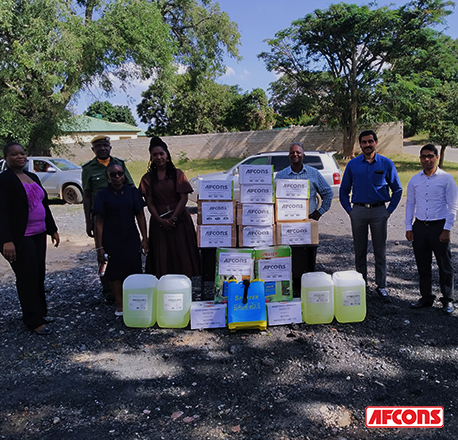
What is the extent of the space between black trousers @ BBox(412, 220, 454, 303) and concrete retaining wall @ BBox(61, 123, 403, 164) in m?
20.3

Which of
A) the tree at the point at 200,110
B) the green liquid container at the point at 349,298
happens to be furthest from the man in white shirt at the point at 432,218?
the tree at the point at 200,110

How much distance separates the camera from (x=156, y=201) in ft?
15.8

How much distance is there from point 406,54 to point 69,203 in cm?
1732

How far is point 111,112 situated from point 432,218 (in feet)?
274

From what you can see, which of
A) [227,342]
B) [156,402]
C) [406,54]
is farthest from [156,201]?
[406,54]

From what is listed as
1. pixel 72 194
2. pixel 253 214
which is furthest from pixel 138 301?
pixel 72 194

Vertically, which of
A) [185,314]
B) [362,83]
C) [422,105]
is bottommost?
[185,314]

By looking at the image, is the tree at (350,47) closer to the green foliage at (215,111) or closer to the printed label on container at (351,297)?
the green foliage at (215,111)

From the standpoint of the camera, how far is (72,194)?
14.1 metres

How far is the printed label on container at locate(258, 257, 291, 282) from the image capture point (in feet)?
15.1

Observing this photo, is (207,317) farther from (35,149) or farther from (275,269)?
(35,149)

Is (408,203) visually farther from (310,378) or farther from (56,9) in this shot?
(56,9)

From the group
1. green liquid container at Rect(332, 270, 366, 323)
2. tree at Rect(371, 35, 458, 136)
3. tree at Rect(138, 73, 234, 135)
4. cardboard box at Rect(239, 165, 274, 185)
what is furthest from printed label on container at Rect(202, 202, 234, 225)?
tree at Rect(138, 73, 234, 135)

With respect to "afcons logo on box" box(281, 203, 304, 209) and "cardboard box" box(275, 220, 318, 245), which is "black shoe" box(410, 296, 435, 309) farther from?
"afcons logo on box" box(281, 203, 304, 209)
